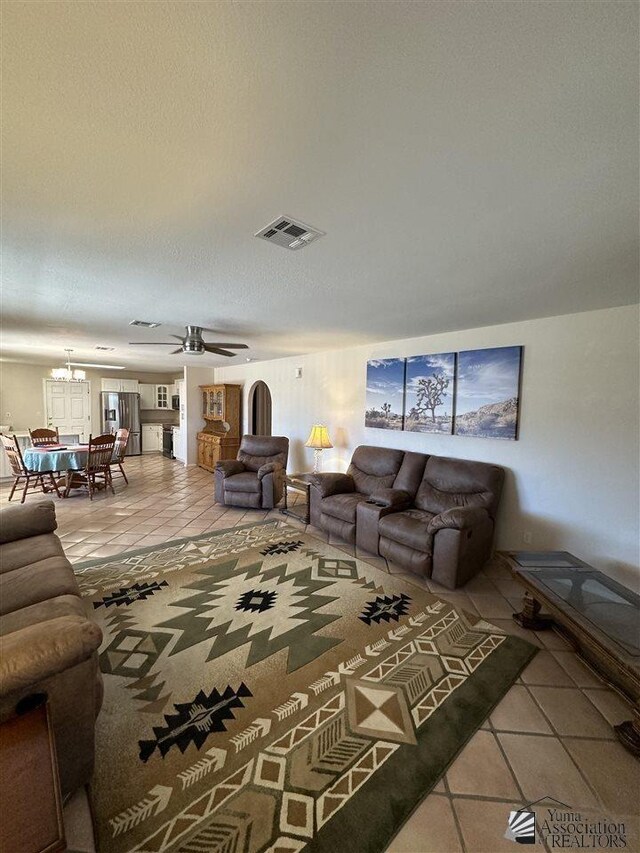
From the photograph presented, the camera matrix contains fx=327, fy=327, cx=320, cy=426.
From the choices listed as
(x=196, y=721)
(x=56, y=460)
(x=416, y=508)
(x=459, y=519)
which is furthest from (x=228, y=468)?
(x=196, y=721)

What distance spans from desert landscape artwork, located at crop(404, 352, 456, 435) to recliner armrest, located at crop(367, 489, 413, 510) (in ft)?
2.90

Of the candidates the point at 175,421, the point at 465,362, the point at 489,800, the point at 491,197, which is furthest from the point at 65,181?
the point at 175,421

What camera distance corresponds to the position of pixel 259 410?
758cm

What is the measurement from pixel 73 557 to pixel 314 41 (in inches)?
157

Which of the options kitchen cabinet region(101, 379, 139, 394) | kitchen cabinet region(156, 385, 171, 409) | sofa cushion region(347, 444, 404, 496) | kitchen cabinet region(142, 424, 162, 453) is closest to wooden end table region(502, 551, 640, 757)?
sofa cushion region(347, 444, 404, 496)

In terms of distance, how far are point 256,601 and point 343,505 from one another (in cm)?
144

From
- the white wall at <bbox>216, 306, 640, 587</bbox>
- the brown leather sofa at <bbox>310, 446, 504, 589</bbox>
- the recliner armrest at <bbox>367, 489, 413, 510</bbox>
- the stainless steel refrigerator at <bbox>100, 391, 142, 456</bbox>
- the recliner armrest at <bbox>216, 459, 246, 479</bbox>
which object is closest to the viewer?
the white wall at <bbox>216, 306, 640, 587</bbox>

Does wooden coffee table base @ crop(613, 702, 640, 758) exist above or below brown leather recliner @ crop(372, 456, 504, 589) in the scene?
below

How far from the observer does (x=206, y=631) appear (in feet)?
7.10

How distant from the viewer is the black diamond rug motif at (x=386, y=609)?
92.4 inches

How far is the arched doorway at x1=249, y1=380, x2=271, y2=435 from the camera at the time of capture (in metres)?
7.32

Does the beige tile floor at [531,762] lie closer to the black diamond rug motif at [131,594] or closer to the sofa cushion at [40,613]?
the sofa cushion at [40,613]

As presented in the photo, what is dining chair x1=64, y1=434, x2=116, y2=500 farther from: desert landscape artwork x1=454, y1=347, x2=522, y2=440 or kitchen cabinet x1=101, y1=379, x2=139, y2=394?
desert landscape artwork x1=454, y1=347, x2=522, y2=440

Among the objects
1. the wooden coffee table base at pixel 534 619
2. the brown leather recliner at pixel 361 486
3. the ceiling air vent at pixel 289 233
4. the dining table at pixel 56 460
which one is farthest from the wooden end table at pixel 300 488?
the dining table at pixel 56 460
